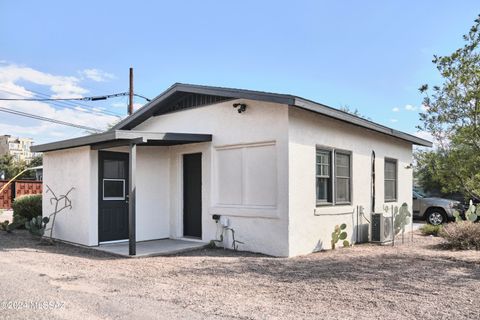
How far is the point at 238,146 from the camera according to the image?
9.64m

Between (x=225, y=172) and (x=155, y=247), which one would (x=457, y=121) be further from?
(x=155, y=247)

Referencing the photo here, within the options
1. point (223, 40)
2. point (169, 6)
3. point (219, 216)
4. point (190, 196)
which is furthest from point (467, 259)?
point (169, 6)

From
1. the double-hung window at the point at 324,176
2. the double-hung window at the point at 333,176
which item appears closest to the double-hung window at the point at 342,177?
the double-hung window at the point at 333,176

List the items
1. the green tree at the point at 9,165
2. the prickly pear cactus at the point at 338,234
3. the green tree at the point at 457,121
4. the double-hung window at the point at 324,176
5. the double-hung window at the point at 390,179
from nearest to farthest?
the green tree at the point at 457,121, the double-hung window at the point at 324,176, the prickly pear cactus at the point at 338,234, the double-hung window at the point at 390,179, the green tree at the point at 9,165

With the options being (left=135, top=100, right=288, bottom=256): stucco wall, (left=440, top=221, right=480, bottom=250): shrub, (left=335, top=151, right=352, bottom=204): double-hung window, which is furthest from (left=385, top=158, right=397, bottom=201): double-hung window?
(left=135, top=100, right=288, bottom=256): stucco wall

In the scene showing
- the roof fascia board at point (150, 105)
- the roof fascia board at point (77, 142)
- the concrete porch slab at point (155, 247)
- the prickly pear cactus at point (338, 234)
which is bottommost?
the concrete porch slab at point (155, 247)

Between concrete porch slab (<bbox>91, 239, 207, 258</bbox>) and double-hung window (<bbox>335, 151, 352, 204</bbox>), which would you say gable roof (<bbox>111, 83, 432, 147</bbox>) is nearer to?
double-hung window (<bbox>335, 151, 352, 204</bbox>)

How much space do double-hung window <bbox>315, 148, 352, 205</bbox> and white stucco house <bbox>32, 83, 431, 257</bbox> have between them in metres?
0.02

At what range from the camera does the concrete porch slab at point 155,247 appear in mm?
9038

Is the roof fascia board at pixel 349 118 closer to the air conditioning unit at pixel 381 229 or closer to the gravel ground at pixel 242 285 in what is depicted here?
the air conditioning unit at pixel 381 229

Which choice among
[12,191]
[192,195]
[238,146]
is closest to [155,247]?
[192,195]

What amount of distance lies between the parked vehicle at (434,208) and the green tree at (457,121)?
8.24 meters

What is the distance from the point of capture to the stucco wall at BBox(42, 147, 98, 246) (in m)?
10.1

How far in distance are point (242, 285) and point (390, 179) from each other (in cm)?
861
